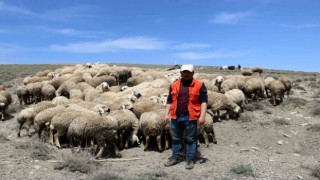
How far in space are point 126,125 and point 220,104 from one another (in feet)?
14.3

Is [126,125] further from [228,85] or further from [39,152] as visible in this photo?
[228,85]

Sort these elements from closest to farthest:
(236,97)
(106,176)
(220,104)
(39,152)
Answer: (106,176) < (39,152) < (220,104) < (236,97)

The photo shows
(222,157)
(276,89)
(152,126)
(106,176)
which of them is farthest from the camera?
A: (276,89)

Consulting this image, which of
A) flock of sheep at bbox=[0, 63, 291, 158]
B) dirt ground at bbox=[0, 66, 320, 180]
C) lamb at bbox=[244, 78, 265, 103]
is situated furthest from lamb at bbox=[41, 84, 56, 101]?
lamb at bbox=[244, 78, 265, 103]

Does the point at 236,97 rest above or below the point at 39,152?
above

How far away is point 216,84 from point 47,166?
989cm

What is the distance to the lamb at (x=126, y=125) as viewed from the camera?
37.1 ft

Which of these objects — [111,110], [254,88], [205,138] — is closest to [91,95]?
[111,110]

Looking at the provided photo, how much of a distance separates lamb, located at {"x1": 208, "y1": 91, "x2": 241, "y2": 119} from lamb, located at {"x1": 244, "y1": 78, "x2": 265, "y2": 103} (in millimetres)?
3445

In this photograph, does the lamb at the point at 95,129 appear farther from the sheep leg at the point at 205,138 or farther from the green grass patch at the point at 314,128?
the green grass patch at the point at 314,128

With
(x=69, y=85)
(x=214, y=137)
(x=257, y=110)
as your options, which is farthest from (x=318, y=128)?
(x=69, y=85)

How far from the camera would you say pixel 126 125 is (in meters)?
11.4

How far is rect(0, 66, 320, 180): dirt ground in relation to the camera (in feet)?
28.5

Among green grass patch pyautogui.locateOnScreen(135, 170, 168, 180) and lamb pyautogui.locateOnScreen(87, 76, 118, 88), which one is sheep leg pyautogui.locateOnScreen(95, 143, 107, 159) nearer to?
green grass patch pyautogui.locateOnScreen(135, 170, 168, 180)
